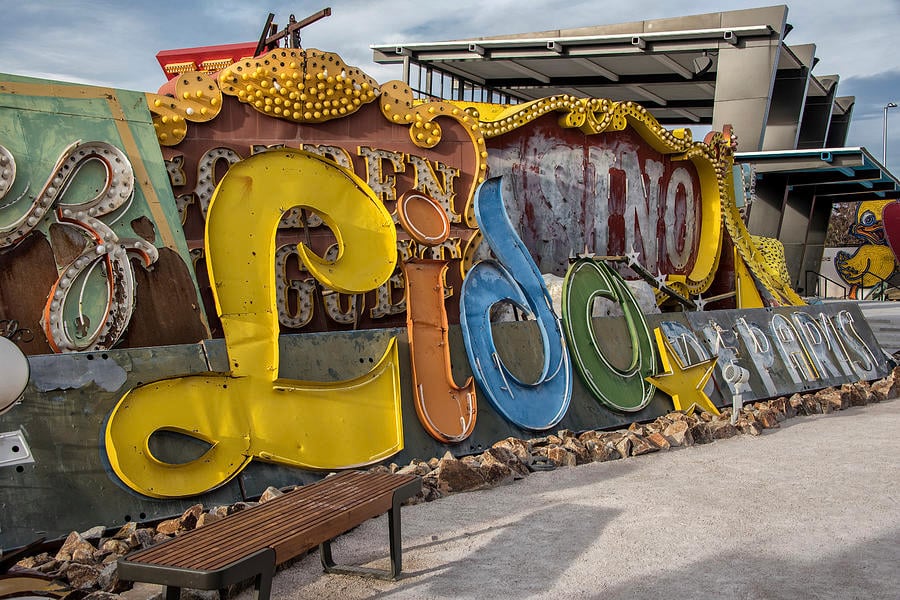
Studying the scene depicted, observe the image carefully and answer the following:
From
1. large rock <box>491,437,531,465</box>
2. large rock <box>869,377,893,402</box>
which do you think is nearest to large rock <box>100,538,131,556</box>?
large rock <box>491,437,531,465</box>

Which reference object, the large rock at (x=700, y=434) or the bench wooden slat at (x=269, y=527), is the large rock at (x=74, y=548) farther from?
the large rock at (x=700, y=434)

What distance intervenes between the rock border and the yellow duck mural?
23243 millimetres

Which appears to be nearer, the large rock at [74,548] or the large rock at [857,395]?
the large rock at [74,548]

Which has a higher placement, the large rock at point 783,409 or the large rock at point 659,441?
the large rock at point 783,409

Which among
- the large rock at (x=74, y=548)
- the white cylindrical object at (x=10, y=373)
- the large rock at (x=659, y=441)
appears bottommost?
the large rock at (x=74, y=548)

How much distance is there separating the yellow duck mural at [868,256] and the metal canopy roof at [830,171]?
22.3 feet

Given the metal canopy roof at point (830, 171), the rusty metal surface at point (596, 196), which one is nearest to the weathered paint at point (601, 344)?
the rusty metal surface at point (596, 196)

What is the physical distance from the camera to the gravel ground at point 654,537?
3.93 m

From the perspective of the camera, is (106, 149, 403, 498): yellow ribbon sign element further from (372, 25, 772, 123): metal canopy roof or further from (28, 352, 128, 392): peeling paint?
(372, 25, 772, 123): metal canopy roof

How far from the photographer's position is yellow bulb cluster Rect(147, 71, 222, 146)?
6.41m

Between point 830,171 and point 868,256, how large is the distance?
458 inches

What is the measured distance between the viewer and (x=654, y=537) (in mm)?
4645

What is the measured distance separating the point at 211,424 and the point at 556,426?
310cm

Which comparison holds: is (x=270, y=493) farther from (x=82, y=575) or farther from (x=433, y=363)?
(x=433, y=363)
